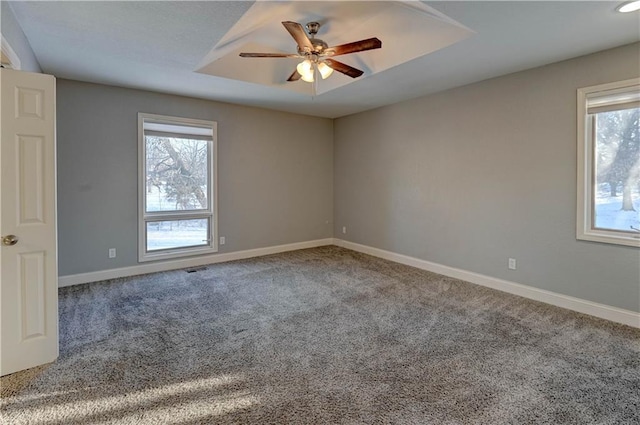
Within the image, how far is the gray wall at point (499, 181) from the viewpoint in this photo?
3.24 m

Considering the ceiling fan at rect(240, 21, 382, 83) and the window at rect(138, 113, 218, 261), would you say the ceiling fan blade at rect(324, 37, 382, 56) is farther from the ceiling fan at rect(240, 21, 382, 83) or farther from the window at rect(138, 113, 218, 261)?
the window at rect(138, 113, 218, 261)

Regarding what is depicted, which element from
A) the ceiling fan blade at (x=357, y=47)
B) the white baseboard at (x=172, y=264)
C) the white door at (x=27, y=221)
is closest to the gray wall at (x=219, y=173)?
the white baseboard at (x=172, y=264)

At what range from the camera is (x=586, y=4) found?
234cm

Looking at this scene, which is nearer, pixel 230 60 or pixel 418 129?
pixel 230 60

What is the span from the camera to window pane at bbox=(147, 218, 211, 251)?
480cm

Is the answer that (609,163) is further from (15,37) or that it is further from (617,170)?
(15,37)

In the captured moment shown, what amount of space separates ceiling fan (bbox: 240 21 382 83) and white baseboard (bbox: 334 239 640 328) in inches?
114

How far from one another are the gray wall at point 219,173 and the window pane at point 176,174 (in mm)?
232

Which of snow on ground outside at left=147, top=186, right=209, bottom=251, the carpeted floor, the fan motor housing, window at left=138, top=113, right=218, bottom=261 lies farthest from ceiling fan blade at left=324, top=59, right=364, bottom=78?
snow on ground outside at left=147, top=186, right=209, bottom=251

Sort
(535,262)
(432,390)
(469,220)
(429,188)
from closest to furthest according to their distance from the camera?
(432,390)
(535,262)
(469,220)
(429,188)

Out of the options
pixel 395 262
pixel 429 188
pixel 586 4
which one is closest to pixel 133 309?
pixel 395 262

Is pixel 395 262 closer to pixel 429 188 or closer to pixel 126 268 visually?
pixel 429 188

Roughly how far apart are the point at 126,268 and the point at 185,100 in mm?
2549

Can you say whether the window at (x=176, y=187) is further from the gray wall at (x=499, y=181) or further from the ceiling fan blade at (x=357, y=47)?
the ceiling fan blade at (x=357, y=47)
